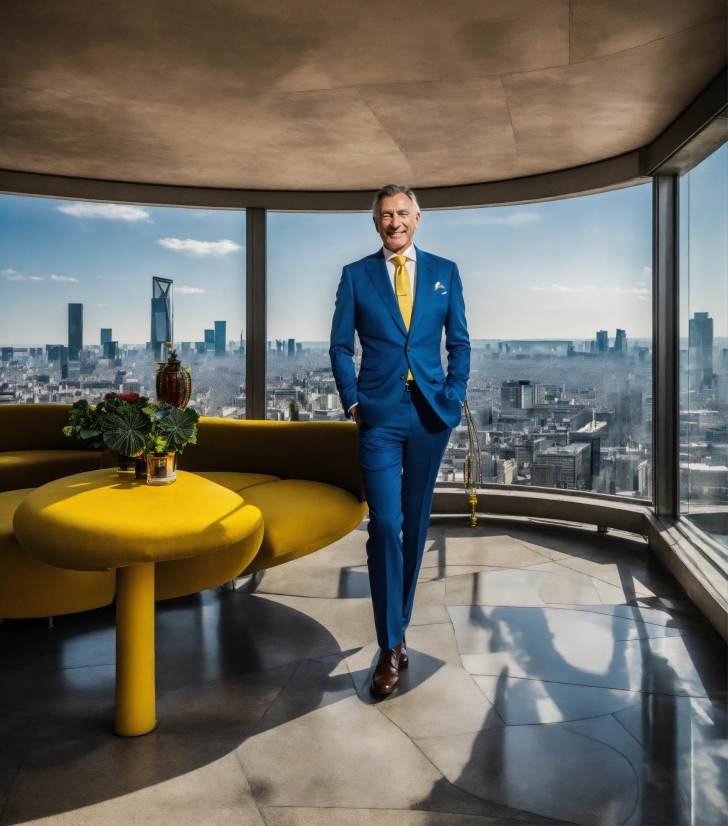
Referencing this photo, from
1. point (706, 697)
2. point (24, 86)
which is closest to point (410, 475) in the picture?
point (706, 697)

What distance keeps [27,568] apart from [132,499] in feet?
1.31

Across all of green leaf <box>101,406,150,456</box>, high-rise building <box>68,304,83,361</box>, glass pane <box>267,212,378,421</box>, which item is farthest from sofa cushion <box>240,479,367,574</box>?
high-rise building <box>68,304,83,361</box>

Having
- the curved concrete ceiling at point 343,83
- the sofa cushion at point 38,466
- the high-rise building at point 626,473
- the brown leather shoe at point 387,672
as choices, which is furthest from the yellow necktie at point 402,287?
the high-rise building at point 626,473

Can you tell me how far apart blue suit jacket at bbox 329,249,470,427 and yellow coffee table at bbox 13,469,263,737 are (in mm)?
660

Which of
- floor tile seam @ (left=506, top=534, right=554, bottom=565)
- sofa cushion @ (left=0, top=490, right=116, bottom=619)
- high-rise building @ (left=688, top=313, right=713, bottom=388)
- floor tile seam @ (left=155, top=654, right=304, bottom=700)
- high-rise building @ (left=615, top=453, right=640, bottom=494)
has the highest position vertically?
high-rise building @ (left=688, top=313, right=713, bottom=388)

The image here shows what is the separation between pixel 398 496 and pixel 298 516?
0.57m

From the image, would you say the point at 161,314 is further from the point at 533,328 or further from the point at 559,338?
the point at 559,338

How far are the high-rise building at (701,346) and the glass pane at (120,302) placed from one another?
10.3 ft

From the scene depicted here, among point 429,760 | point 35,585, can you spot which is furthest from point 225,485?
point 429,760

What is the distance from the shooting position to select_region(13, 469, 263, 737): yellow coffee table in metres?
2.12

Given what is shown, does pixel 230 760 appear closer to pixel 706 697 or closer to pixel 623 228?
pixel 706 697

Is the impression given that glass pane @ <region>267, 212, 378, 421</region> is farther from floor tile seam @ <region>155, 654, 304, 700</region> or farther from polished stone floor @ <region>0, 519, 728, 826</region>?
floor tile seam @ <region>155, 654, 304, 700</region>

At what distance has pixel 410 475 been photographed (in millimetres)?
2727

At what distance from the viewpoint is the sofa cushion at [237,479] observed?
142 inches
